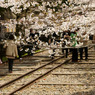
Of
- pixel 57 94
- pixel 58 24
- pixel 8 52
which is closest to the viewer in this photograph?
pixel 57 94

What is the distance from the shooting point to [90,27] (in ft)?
59.7

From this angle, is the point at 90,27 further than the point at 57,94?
Yes

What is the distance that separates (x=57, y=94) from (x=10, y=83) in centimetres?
232

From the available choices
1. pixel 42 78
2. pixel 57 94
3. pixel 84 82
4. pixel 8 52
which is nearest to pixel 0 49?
pixel 8 52

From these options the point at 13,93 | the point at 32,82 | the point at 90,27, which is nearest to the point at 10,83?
the point at 32,82

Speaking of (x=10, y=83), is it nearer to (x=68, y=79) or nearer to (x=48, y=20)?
(x=68, y=79)

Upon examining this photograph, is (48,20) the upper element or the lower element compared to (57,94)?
upper

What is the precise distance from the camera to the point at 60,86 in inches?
351

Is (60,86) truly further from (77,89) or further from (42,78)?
(42,78)

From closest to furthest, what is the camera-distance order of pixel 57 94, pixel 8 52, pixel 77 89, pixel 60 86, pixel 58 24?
pixel 57 94
pixel 77 89
pixel 60 86
pixel 8 52
pixel 58 24

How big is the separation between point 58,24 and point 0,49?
594 cm

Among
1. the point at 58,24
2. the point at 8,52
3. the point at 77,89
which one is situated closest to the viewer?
the point at 77,89

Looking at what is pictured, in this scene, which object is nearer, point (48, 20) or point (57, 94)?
point (57, 94)

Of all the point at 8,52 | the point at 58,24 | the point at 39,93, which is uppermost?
the point at 58,24
